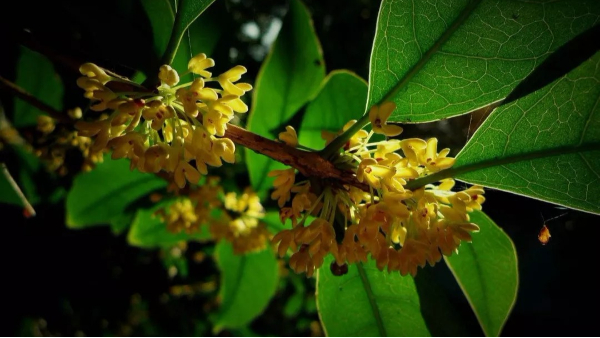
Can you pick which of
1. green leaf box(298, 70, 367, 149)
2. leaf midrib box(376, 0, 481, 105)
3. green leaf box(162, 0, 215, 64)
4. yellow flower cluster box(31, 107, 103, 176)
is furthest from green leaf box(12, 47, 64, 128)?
leaf midrib box(376, 0, 481, 105)

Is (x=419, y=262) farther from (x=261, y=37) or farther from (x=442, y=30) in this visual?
(x=261, y=37)

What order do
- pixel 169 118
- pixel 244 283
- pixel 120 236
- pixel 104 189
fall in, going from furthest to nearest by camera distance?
1. pixel 120 236
2. pixel 244 283
3. pixel 104 189
4. pixel 169 118

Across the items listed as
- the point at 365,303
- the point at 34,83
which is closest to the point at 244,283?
the point at 365,303

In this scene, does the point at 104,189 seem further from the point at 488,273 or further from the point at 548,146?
the point at 548,146

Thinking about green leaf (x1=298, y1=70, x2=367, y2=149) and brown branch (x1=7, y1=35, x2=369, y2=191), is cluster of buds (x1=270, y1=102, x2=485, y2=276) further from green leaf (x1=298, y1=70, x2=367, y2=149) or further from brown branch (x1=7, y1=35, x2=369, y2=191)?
green leaf (x1=298, y1=70, x2=367, y2=149)

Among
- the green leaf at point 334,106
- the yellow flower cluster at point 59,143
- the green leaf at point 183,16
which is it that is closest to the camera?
the green leaf at point 183,16

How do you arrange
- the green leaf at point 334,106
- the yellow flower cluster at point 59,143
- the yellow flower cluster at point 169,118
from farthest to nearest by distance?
1. the yellow flower cluster at point 59,143
2. the green leaf at point 334,106
3. the yellow flower cluster at point 169,118

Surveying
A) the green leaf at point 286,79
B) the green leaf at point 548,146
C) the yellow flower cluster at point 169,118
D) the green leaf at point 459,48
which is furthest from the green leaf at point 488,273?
the yellow flower cluster at point 169,118

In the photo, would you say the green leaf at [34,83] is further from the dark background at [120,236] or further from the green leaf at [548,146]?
the green leaf at [548,146]

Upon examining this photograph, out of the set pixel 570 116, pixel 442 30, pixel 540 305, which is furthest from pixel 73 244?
pixel 540 305
